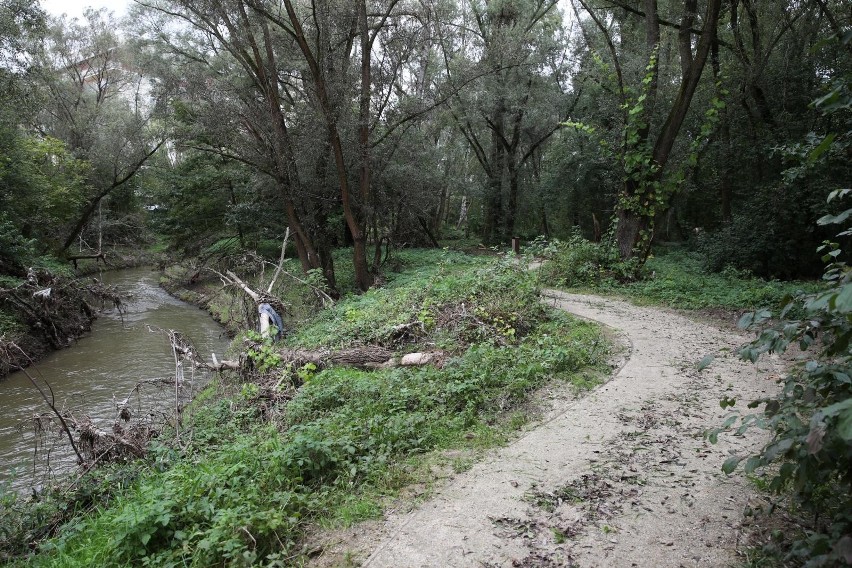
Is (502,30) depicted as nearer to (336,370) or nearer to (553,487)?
(336,370)

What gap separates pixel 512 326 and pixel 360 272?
852cm

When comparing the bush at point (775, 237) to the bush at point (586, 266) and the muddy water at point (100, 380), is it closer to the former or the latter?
the bush at point (586, 266)

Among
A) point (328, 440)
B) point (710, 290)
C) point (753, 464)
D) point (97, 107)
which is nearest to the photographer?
point (753, 464)

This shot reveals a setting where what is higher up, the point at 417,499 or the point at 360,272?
the point at 360,272

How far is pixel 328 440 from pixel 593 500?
7.25ft

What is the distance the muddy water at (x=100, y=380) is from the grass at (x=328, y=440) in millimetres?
1581

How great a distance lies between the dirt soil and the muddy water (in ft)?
14.6

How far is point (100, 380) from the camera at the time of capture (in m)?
10.6

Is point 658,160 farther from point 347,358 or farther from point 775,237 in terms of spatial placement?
point 347,358

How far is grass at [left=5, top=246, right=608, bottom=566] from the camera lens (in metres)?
3.43

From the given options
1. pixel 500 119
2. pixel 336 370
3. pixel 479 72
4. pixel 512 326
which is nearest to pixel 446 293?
pixel 512 326

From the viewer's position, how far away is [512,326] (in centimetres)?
811

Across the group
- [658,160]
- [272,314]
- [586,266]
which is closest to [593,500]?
[272,314]

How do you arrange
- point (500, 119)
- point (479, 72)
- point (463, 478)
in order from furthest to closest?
1. point (500, 119)
2. point (479, 72)
3. point (463, 478)
